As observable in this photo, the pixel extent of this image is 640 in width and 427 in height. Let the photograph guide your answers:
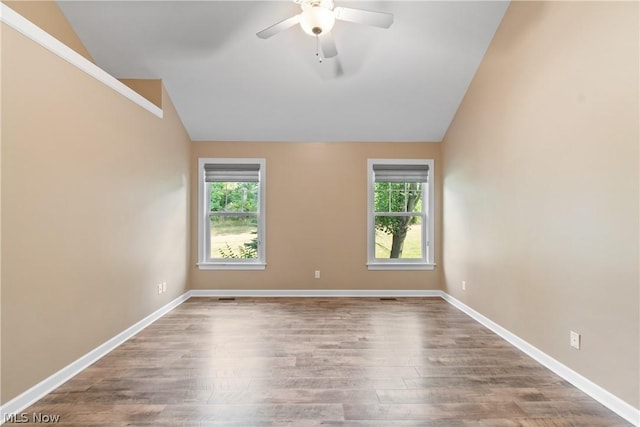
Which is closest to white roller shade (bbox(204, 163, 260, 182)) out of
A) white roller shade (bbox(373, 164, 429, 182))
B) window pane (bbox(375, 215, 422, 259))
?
white roller shade (bbox(373, 164, 429, 182))

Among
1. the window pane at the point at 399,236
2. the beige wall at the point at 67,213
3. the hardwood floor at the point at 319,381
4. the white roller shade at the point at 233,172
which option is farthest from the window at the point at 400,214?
the beige wall at the point at 67,213

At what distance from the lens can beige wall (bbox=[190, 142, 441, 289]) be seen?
4887mm

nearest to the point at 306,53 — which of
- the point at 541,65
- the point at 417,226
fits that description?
the point at 541,65

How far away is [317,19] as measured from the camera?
2.25 m

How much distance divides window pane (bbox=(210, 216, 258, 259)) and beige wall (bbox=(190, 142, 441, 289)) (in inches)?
11.0

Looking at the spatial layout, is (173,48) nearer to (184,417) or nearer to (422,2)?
(422,2)

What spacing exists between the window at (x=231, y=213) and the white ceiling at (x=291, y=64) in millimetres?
511

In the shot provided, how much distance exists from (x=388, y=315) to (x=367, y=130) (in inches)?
103

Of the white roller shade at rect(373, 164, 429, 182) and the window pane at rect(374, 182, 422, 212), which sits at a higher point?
the white roller shade at rect(373, 164, 429, 182)

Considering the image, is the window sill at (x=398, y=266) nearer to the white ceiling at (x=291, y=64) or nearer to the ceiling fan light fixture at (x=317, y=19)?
the white ceiling at (x=291, y=64)

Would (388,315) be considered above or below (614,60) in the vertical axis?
below

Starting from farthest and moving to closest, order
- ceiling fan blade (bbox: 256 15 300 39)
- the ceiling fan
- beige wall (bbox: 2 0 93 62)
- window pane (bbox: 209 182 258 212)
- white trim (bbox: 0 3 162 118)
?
window pane (bbox: 209 182 258 212) → beige wall (bbox: 2 0 93 62) → ceiling fan blade (bbox: 256 15 300 39) → the ceiling fan → white trim (bbox: 0 3 162 118)

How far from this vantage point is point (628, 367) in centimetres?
187

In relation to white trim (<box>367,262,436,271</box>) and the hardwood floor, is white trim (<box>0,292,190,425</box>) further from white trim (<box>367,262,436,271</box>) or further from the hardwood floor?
white trim (<box>367,262,436,271</box>)
